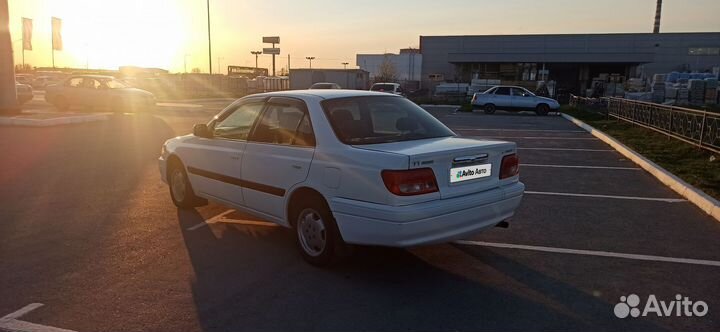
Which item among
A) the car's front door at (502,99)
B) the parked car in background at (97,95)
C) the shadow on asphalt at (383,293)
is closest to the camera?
the shadow on asphalt at (383,293)

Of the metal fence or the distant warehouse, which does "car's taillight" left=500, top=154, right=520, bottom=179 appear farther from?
the distant warehouse

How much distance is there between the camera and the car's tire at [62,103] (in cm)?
2297

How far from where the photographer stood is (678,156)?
10359 mm

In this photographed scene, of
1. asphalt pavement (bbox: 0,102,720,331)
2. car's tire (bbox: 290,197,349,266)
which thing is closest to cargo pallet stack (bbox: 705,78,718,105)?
asphalt pavement (bbox: 0,102,720,331)

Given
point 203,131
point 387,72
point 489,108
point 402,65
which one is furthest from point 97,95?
point 402,65

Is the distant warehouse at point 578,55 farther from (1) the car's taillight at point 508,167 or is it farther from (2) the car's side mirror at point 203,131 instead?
(1) the car's taillight at point 508,167

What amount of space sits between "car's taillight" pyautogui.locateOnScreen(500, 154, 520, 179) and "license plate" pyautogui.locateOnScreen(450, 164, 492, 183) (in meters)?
0.21

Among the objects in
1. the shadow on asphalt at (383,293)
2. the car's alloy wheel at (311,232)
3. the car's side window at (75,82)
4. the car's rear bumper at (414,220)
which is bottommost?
the shadow on asphalt at (383,293)

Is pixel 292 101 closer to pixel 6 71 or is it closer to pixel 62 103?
pixel 6 71

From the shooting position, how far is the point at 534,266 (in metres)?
4.62

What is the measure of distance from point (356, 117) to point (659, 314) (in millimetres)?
2820

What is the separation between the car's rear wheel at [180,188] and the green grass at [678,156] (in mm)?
6529

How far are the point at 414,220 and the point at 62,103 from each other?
23.7 metres

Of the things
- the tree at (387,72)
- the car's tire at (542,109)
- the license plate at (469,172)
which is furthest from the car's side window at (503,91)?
the tree at (387,72)
